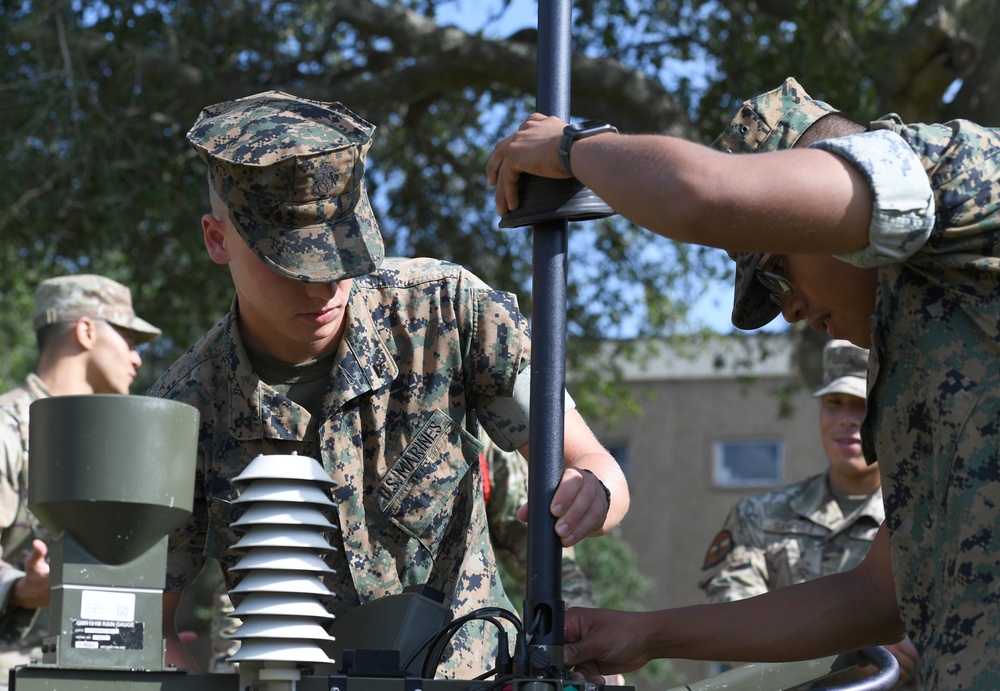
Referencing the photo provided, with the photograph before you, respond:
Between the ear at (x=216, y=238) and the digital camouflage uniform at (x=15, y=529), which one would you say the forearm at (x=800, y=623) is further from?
the digital camouflage uniform at (x=15, y=529)

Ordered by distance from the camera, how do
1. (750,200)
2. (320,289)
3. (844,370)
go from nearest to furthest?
(750,200) < (320,289) < (844,370)

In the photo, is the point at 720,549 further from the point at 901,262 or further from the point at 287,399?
the point at 901,262

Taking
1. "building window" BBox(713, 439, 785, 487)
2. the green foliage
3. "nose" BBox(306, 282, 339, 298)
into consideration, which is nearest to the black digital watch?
"nose" BBox(306, 282, 339, 298)

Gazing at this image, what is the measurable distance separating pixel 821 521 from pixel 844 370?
66 cm

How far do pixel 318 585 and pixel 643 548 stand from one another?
70.5 ft

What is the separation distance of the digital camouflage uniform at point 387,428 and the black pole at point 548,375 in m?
0.63

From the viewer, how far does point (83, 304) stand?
20.0 feet

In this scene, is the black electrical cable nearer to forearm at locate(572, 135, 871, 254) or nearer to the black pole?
the black pole

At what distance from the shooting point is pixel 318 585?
6.35 feet

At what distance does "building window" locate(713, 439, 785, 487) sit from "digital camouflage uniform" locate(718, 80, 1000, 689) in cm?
2089

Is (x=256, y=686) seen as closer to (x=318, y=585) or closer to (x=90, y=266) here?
(x=318, y=585)

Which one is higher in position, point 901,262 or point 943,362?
point 901,262

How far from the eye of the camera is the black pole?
2.18 m

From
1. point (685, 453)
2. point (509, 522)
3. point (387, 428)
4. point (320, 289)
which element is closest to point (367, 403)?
point (387, 428)
